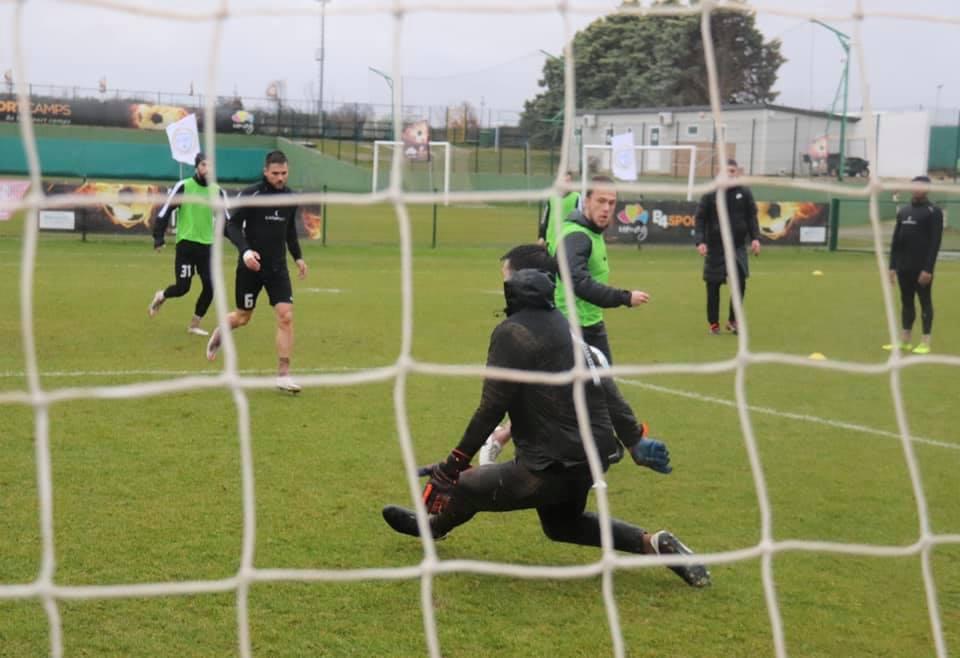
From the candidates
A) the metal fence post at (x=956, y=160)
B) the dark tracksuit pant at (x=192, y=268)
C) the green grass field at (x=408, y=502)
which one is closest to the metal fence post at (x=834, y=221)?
the metal fence post at (x=956, y=160)

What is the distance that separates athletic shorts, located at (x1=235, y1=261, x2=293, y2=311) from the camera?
920cm

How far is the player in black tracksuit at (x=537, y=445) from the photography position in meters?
5.02

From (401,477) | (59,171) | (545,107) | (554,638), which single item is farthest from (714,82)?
(59,171)

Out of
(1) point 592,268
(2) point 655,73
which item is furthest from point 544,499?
(2) point 655,73

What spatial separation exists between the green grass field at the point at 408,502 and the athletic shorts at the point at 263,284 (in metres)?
0.82

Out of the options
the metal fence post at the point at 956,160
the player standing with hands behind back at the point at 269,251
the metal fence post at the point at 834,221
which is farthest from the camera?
the metal fence post at the point at 956,160

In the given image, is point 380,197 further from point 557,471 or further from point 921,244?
point 921,244

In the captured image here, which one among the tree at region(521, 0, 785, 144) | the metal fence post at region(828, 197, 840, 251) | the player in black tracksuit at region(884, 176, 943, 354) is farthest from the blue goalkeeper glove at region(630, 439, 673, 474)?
the metal fence post at region(828, 197, 840, 251)

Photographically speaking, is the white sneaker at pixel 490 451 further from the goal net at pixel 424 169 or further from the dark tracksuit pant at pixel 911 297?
the goal net at pixel 424 169

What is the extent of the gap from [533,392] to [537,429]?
17 centimetres

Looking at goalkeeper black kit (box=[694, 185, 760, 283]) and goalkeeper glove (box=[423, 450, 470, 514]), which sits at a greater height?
goalkeeper black kit (box=[694, 185, 760, 283])

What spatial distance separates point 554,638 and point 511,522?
149 centimetres

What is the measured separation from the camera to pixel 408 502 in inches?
249

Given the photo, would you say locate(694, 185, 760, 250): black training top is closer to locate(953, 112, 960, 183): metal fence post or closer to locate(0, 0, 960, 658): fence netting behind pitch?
locate(0, 0, 960, 658): fence netting behind pitch
